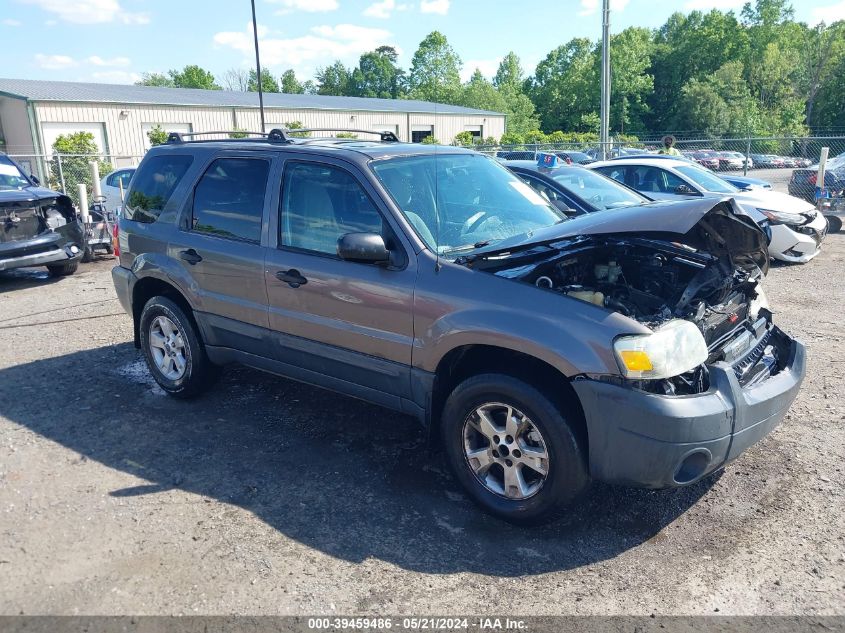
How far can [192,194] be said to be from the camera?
4891 millimetres

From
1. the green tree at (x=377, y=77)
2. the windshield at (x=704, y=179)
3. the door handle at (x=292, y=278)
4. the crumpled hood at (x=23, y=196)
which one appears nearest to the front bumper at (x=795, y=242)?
the windshield at (x=704, y=179)

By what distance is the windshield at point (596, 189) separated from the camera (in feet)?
26.1

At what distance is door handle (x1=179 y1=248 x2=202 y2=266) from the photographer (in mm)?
4770

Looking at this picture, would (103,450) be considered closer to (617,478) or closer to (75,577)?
(75,577)

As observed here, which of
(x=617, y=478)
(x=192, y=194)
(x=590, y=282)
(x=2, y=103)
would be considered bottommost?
(x=617, y=478)

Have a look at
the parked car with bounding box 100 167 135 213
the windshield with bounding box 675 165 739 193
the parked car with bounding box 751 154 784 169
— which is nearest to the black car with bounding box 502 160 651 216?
the windshield with bounding box 675 165 739 193

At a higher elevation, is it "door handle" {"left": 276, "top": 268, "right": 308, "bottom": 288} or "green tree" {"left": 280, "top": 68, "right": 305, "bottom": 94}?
"green tree" {"left": 280, "top": 68, "right": 305, "bottom": 94}

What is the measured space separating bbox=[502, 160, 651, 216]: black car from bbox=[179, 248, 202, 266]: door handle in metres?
3.86

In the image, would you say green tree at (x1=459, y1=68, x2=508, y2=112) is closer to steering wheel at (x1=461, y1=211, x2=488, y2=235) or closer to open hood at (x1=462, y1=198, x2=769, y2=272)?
steering wheel at (x1=461, y1=211, x2=488, y2=235)

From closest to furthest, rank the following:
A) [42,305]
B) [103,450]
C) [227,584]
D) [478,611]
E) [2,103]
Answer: [478,611] < [227,584] < [103,450] < [42,305] < [2,103]

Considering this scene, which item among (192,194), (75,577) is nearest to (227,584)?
(75,577)

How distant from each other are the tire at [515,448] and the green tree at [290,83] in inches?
3757

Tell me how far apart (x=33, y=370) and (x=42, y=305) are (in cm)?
301

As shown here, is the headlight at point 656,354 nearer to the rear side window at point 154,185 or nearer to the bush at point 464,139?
the rear side window at point 154,185
